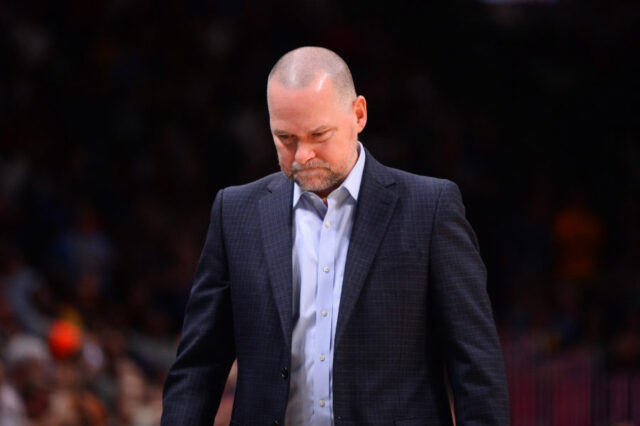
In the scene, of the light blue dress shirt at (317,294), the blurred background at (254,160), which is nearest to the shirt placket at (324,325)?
the light blue dress shirt at (317,294)

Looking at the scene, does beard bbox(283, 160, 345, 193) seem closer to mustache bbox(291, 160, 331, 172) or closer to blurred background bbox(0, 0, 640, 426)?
mustache bbox(291, 160, 331, 172)

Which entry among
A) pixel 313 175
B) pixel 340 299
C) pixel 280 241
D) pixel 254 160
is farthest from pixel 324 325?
pixel 254 160

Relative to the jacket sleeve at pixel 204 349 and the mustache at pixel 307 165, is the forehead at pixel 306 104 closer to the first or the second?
the mustache at pixel 307 165

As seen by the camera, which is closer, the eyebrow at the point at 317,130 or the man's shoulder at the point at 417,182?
the eyebrow at the point at 317,130

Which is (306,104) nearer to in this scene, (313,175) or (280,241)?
(313,175)

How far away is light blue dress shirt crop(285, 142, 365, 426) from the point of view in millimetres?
2500

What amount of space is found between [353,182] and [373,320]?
341mm

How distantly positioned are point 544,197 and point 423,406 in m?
6.27

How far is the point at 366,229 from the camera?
2.57 metres

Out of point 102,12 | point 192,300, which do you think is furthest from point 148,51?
point 192,300

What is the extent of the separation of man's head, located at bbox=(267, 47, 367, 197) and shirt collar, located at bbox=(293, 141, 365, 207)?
54mm

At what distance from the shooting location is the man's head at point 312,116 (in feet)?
8.07

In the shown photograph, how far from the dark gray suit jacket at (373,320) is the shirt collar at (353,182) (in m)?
0.02

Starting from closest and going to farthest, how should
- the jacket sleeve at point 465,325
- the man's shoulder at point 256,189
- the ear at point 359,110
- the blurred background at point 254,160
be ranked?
the jacket sleeve at point 465,325
the ear at point 359,110
the man's shoulder at point 256,189
the blurred background at point 254,160
